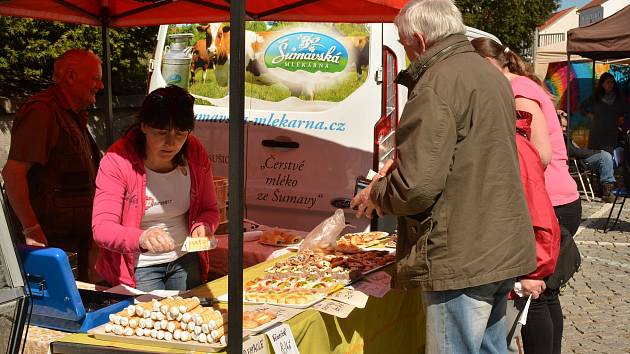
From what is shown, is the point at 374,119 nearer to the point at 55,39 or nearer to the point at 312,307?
the point at 312,307

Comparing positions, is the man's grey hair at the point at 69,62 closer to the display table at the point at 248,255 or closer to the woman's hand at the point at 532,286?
the display table at the point at 248,255

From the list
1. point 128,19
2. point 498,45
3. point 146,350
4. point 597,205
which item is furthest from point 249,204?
point 597,205

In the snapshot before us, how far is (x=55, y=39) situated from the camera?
9.49 m

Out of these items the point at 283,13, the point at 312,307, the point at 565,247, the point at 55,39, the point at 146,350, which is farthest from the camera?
the point at 55,39

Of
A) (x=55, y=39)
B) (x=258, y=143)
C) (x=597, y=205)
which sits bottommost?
(x=597, y=205)

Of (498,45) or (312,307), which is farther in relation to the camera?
(498,45)

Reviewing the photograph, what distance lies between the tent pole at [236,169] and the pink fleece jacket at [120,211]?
66 cm

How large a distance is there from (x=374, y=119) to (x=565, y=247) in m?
1.71

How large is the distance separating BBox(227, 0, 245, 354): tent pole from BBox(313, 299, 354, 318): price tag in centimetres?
61

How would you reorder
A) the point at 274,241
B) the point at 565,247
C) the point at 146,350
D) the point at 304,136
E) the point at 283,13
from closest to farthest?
the point at 146,350 → the point at 565,247 → the point at 274,241 → the point at 283,13 → the point at 304,136

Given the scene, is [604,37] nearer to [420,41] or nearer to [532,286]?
[532,286]

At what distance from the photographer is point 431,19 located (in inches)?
117

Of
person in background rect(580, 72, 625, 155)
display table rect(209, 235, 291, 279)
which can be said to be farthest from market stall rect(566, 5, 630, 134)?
display table rect(209, 235, 291, 279)

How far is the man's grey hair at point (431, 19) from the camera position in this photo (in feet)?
9.78
